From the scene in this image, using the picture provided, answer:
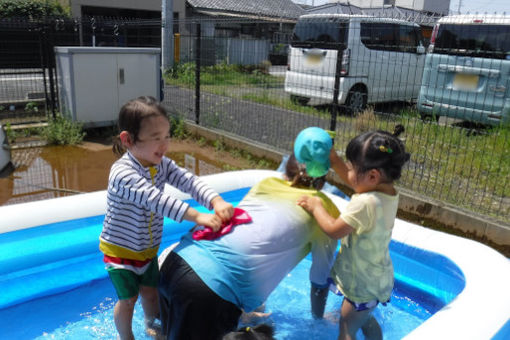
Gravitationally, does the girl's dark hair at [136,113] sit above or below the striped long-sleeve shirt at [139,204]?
above

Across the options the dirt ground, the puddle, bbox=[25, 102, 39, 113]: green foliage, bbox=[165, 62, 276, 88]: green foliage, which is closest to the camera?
the puddle

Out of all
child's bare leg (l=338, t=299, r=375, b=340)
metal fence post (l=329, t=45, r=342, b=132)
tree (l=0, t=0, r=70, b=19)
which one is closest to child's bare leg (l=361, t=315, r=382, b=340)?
child's bare leg (l=338, t=299, r=375, b=340)

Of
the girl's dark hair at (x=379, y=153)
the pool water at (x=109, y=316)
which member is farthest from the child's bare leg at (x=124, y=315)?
the girl's dark hair at (x=379, y=153)

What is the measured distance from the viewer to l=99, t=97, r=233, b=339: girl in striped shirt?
2.01m

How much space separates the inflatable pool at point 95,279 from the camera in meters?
2.80

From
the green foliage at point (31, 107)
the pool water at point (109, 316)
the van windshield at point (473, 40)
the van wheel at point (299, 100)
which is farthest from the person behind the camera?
the green foliage at point (31, 107)

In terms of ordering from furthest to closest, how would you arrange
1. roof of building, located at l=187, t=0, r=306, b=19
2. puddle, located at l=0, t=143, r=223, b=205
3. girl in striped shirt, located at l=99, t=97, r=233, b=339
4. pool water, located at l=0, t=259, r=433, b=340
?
1. roof of building, located at l=187, t=0, r=306, b=19
2. puddle, located at l=0, t=143, r=223, b=205
3. pool water, located at l=0, t=259, r=433, b=340
4. girl in striped shirt, located at l=99, t=97, r=233, b=339

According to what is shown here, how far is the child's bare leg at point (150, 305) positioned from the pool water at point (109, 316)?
12cm

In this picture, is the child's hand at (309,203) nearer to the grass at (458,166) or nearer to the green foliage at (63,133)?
the grass at (458,166)

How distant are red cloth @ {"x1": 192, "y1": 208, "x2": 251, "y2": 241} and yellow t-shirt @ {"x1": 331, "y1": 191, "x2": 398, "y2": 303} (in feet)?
1.48

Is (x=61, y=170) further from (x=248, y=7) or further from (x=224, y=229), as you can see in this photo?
(x=248, y=7)

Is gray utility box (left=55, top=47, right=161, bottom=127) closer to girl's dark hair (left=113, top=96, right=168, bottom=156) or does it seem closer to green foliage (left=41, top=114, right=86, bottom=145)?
green foliage (left=41, top=114, right=86, bottom=145)

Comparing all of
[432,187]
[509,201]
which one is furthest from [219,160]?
[509,201]

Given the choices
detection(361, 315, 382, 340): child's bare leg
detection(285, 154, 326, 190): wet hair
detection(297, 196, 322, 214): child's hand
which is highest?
detection(285, 154, 326, 190): wet hair
